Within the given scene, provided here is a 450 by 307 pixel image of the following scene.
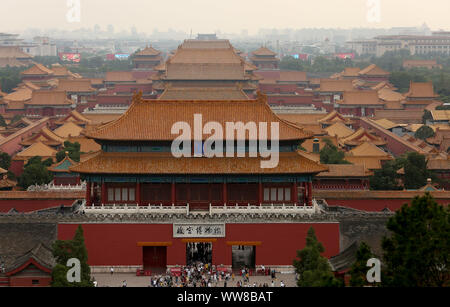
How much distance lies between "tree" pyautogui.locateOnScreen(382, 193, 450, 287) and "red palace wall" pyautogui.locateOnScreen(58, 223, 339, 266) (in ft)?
33.4

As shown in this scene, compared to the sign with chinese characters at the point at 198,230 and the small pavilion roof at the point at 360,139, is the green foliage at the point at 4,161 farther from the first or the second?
the small pavilion roof at the point at 360,139

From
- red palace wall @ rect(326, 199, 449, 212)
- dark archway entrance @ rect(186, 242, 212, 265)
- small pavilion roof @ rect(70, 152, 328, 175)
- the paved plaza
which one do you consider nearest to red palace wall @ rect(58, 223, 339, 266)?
the paved plaza

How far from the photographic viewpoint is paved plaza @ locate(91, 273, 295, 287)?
32.9 m

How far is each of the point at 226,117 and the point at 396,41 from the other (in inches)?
6607

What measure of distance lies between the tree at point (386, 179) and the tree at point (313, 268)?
15.9 m

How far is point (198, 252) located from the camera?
1420 inches

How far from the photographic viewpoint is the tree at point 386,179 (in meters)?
45.5

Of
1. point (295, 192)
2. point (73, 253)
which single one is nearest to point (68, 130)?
point (295, 192)

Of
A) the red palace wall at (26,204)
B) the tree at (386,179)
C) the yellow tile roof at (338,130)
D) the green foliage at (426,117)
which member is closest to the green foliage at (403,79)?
the green foliage at (426,117)

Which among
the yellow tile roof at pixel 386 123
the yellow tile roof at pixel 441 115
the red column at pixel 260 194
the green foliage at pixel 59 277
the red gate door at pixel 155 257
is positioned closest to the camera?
the green foliage at pixel 59 277

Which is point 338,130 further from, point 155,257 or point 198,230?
point 155,257

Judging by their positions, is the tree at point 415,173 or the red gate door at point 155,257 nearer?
the red gate door at point 155,257
